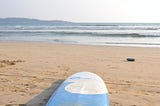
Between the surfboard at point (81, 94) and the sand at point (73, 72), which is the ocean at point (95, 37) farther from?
the surfboard at point (81, 94)

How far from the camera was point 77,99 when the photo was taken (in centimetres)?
416

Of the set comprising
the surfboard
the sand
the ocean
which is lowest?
the ocean

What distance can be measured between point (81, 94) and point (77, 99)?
0.90 feet

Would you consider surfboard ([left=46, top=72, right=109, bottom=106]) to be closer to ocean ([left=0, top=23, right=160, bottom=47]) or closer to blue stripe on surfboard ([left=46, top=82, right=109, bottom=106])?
blue stripe on surfboard ([left=46, top=82, right=109, bottom=106])

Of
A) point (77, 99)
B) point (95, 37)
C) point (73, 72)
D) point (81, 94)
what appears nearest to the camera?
point (77, 99)

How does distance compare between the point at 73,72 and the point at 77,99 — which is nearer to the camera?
the point at 77,99

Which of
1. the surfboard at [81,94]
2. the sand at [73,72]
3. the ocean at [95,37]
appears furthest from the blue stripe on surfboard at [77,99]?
the ocean at [95,37]

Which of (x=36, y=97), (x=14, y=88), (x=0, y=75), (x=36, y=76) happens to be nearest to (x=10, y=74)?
(x=0, y=75)

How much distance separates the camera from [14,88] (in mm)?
5957

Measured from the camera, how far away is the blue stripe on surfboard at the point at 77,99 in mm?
4031

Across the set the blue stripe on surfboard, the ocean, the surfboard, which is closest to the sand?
the surfboard

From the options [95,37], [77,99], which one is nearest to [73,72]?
[77,99]

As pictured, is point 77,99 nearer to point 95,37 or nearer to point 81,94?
point 81,94

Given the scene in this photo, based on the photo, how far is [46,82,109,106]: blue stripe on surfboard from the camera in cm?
403
